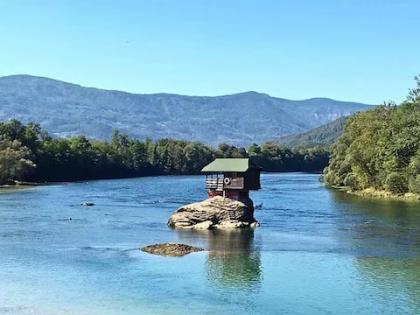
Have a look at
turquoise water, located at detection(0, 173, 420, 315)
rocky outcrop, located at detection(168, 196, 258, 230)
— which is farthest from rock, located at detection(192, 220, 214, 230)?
turquoise water, located at detection(0, 173, 420, 315)

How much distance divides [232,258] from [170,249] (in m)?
5.97

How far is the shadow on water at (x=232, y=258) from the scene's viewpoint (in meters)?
46.4

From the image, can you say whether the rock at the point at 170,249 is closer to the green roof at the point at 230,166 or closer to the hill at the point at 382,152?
the green roof at the point at 230,166

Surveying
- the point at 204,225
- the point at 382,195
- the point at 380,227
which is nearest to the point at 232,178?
the point at 204,225

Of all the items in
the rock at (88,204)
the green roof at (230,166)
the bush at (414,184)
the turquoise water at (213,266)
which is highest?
the green roof at (230,166)

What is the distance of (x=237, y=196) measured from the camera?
79375mm

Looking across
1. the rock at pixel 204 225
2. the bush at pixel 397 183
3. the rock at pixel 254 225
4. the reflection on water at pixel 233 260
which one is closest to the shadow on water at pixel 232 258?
the reflection on water at pixel 233 260

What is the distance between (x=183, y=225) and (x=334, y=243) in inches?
754

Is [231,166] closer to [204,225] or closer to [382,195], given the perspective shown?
[204,225]

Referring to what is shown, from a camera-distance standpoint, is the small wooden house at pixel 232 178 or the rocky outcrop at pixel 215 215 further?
the small wooden house at pixel 232 178

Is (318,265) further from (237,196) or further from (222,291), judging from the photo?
(237,196)

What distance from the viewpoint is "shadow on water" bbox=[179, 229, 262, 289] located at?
152ft

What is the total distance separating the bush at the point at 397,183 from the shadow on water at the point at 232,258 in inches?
2176

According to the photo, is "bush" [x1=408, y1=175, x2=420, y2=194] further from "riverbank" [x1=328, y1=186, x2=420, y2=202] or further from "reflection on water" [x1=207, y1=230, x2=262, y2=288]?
"reflection on water" [x1=207, y1=230, x2=262, y2=288]
